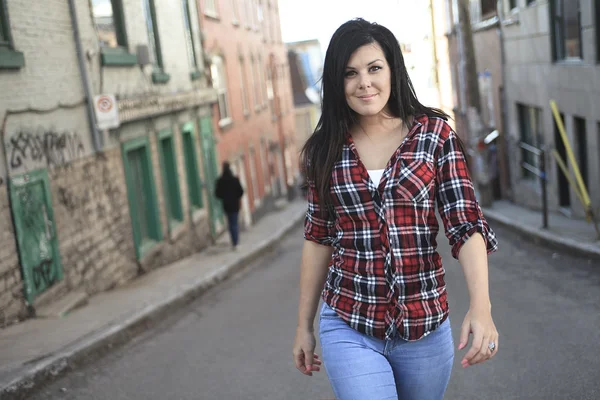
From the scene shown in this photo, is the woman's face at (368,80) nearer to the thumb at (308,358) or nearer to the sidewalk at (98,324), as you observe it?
the thumb at (308,358)

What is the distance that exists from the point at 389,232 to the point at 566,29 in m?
14.1

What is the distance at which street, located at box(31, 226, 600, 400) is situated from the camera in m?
5.55

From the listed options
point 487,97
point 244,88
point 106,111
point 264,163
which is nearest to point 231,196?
point 106,111

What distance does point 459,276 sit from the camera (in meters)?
10.5

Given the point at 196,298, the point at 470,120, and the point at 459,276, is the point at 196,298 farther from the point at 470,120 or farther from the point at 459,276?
the point at 470,120

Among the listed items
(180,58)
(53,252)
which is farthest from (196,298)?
(180,58)

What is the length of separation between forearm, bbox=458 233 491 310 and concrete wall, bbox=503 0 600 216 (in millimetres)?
11728

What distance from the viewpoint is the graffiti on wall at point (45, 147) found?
9.02m

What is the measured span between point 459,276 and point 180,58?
9374 millimetres

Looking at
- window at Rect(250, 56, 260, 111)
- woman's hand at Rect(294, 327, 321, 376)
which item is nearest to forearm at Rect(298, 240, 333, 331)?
woman's hand at Rect(294, 327, 321, 376)

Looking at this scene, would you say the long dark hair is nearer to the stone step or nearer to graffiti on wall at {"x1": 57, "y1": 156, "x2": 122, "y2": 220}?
the stone step

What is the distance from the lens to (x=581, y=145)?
Answer: 15344 mm

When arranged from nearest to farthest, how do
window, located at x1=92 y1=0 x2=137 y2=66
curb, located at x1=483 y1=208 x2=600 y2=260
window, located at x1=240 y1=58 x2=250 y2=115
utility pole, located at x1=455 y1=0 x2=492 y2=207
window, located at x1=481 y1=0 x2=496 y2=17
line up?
1. curb, located at x1=483 y1=208 x2=600 y2=260
2. window, located at x1=92 y1=0 x2=137 y2=66
3. utility pole, located at x1=455 y1=0 x2=492 y2=207
4. window, located at x1=481 y1=0 x2=496 y2=17
5. window, located at x1=240 y1=58 x2=250 y2=115

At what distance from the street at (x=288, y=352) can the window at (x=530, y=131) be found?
882cm
